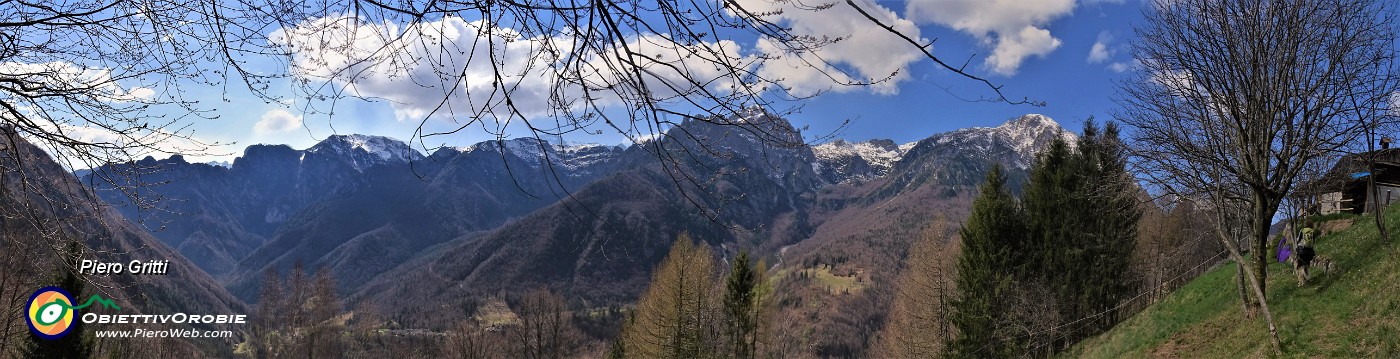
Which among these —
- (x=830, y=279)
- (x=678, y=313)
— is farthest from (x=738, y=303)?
(x=830, y=279)

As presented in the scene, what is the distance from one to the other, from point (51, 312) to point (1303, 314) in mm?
27352

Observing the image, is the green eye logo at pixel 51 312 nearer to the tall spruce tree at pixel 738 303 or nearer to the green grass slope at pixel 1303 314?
the tall spruce tree at pixel 738 303

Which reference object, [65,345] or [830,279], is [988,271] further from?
[830,279]

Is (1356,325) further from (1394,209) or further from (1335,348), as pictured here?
(1394,209)

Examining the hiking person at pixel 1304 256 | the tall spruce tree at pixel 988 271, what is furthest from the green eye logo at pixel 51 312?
the hiking person at pixel 1304 256

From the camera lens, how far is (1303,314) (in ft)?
34.4

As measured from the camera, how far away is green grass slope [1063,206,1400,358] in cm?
902

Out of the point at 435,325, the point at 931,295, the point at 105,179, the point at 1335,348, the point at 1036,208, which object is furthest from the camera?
the point at 435,325

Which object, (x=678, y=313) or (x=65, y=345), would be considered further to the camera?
(x=678, y=313)

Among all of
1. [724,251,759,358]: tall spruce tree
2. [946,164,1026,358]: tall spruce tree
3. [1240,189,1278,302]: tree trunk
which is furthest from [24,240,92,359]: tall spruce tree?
[946,164,1026,358]: tall spruce tree

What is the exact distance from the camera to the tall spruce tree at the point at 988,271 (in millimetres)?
21997

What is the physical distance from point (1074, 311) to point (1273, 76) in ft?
53.0

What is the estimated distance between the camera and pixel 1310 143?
9102 mm

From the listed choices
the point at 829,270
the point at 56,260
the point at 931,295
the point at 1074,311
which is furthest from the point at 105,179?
the point at 829,270
